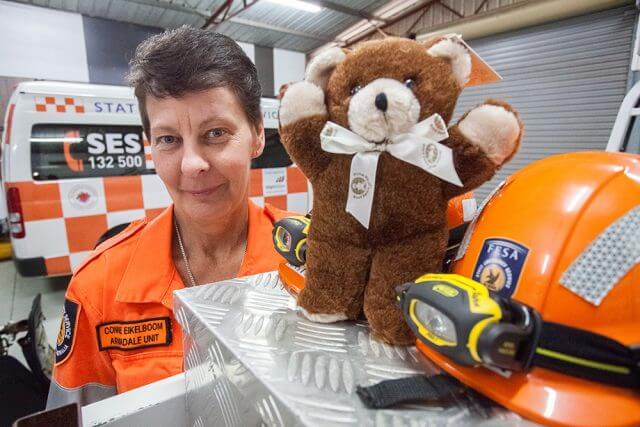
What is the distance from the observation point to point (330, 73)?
1.35ft

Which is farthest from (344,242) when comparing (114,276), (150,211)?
(150,211)

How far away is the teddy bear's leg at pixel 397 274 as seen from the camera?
39cm

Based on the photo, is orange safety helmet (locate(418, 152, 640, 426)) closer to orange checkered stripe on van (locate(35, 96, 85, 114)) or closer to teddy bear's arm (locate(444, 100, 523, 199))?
teddy bear's arm (locate(444, 100, 523, 199))

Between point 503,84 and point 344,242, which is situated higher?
point 503,84

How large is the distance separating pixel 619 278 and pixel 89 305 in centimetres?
91

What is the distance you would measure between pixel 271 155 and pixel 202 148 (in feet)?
7.51

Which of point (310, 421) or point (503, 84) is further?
point (503, 84)

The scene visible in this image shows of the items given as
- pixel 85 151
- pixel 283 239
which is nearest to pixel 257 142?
pixel 283 239

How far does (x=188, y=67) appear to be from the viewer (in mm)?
724

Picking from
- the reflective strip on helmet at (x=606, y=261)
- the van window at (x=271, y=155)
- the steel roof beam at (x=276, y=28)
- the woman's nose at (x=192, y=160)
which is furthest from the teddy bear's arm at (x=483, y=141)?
the steel roof beam at (x=276, y=28)

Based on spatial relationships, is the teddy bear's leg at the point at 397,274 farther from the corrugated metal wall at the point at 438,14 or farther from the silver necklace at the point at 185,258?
the corrugated metal wall at the point at 438,14

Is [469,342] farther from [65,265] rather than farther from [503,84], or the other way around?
[503,84]

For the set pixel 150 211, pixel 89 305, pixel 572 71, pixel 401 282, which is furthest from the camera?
pixel 572 71

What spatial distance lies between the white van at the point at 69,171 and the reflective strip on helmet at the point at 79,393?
1.45 metres
